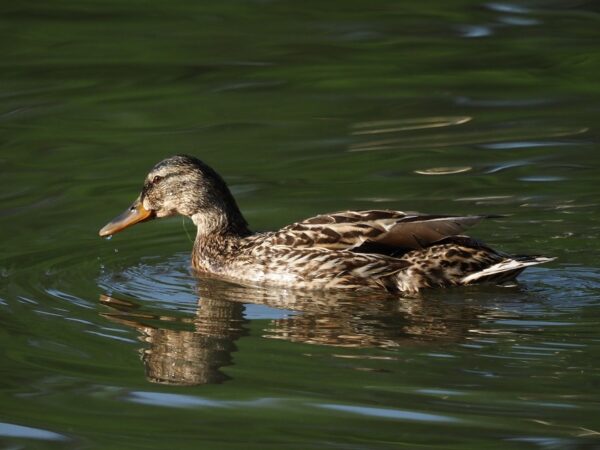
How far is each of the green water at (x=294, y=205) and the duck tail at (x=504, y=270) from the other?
0.34 ft

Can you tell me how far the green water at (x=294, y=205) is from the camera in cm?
843

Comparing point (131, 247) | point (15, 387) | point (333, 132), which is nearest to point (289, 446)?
point (15, 387)

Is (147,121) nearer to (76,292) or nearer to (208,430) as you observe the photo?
(76,292)

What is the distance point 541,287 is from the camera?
10852 mm

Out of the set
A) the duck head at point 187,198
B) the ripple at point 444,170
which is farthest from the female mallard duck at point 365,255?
the ripple at point 444,170

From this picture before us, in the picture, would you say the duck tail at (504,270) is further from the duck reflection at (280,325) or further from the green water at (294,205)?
the duck reflection at (280,325)

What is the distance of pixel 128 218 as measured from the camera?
39.8 feet

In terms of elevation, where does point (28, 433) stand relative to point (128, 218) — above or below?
below

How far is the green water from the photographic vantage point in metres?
8.43

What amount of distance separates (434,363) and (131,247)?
3966 millimetres

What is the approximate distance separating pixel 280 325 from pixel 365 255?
119 centimetres

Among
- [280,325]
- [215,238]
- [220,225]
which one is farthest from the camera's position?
[220,225]

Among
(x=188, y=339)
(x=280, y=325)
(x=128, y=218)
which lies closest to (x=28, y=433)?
(x=188, y=339)

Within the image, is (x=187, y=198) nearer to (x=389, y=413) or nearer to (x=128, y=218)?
Answer: (x=128, y=218)
